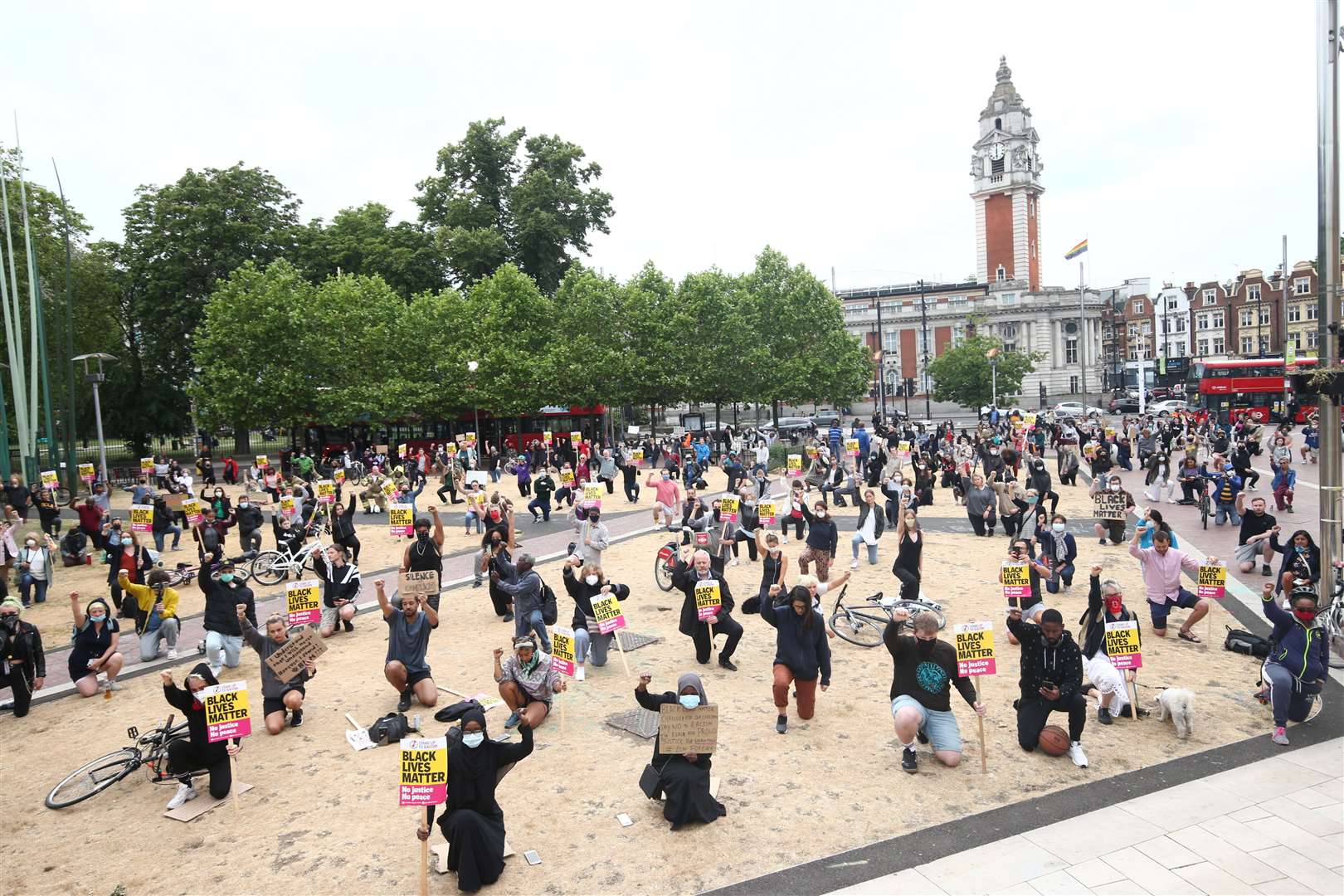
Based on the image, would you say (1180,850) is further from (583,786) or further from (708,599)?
(708,599)

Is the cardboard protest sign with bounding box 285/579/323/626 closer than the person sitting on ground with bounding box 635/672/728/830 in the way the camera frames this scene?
No

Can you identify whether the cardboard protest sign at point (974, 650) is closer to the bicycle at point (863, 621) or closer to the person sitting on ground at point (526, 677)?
the bicycle at point (863, 621)

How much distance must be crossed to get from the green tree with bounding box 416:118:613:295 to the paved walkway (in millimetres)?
49242

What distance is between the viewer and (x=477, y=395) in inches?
1602

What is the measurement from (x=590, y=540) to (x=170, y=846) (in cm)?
785

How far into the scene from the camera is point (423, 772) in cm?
628

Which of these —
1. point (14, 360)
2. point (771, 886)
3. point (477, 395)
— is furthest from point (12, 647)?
point (477, 395)

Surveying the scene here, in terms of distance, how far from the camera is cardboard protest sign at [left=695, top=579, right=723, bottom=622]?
412 inches

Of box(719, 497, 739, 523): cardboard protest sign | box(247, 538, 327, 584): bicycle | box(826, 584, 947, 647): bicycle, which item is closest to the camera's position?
box(826, 584, 947, 647): bicycle

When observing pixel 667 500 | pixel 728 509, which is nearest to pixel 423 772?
pixel 728 509

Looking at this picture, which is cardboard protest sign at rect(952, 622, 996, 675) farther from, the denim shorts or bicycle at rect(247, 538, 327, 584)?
bicycle at rect(247, 538, 327, 584)

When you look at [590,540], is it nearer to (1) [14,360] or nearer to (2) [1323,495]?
(2) [1323,495]

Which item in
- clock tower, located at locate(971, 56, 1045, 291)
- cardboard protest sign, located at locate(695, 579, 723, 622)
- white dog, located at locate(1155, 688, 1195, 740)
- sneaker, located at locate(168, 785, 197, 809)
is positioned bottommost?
sneaker, located at locate(168, 785, 197, 809)

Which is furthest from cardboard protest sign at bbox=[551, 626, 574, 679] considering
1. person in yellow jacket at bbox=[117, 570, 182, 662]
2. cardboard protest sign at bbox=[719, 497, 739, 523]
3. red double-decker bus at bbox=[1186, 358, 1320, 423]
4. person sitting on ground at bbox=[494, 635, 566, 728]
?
red double-decker bus at bbox=[1186, 358, 1320, 423]
